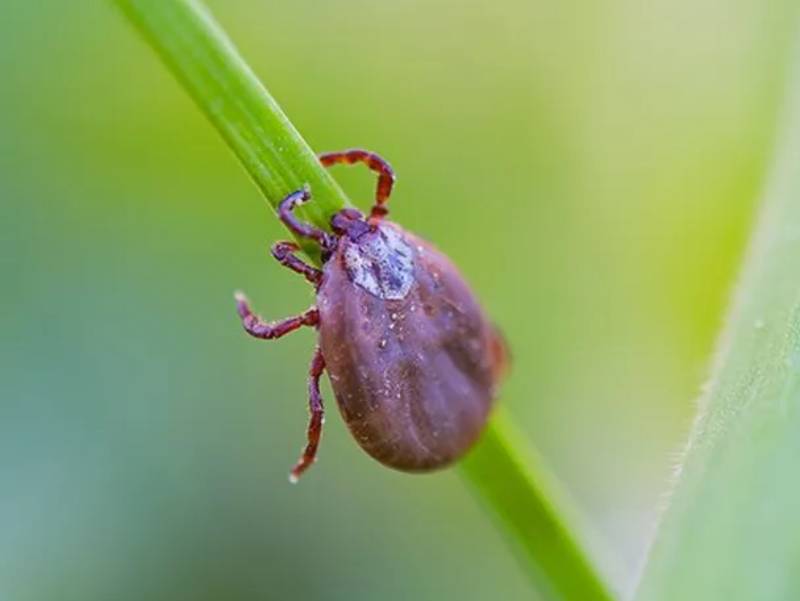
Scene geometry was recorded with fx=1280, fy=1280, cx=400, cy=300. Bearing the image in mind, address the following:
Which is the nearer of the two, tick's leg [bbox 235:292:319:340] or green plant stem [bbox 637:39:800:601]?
green plant stem [bbox 637:39:800:601]

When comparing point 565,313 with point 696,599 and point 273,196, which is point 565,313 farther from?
point 696,599

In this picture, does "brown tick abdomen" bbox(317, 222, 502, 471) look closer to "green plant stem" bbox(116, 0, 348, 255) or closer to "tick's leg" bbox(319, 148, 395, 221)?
"tick's leg" bbox(319, 148, 395, 221)

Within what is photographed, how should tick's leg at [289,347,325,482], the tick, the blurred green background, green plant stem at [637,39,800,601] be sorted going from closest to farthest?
green plant stem at [637,39,800,601], the tick, tick's leg at [289,347,325,482], the blurred green background

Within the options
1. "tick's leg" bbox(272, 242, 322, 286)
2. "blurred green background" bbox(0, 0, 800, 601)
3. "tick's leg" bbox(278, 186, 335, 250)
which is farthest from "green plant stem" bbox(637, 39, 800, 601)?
"blurred green background" bbox(0, 0, 800, 601)

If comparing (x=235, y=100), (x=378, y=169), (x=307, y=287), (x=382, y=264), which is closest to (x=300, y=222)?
(x=235, y=100)

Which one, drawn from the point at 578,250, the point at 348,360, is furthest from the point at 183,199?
the point at 348,360

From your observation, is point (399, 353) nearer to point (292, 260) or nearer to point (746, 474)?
point (292, 260)
